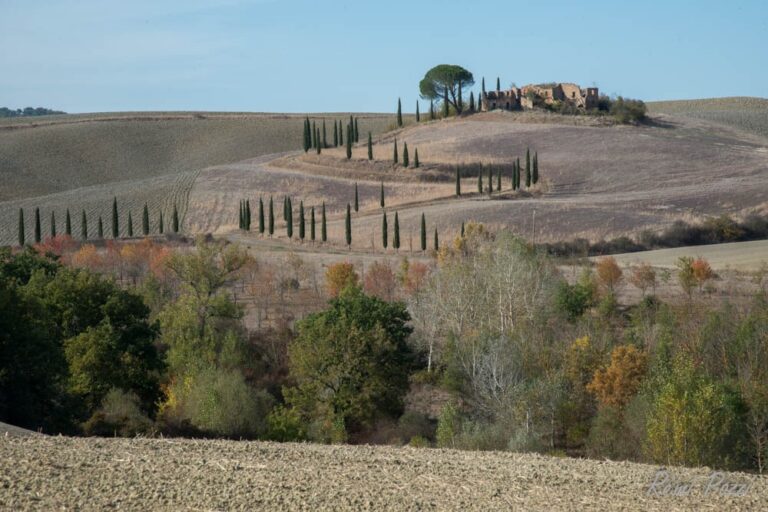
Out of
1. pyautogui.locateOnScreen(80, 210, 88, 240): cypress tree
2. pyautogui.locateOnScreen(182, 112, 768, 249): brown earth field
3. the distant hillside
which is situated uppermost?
the distant hillside

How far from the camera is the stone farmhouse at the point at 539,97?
496 feet

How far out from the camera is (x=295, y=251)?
88375 millimetres

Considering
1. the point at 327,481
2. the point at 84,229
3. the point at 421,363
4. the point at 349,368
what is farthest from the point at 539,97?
the point at 327,481

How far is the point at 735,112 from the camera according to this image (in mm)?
170750

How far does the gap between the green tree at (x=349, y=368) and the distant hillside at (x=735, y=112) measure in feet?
368

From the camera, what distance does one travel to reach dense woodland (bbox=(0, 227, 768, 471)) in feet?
108

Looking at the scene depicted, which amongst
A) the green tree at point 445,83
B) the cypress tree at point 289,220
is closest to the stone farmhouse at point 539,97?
the green tree at point 445,83

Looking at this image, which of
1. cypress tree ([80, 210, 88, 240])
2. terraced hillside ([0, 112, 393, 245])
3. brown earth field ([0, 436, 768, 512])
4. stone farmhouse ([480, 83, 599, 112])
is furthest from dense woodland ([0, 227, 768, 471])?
stone farmhouse ([480, 83, 599, 112])

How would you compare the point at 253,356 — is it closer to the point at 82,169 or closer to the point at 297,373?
the point at 297,373

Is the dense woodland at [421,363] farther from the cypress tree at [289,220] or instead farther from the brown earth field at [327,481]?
the cypress tree at [289,220]

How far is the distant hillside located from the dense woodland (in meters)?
96.7

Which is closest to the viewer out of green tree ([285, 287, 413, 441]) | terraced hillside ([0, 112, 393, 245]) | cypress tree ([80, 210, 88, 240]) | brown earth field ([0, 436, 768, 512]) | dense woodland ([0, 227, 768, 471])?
brown earth field ([0, 436, 768, 512])

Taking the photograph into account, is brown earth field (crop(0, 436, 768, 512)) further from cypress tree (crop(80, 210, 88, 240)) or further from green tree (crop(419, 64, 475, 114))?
green tree (crop(419, 64, 475, 114))

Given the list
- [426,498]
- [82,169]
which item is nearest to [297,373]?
[426,498]
